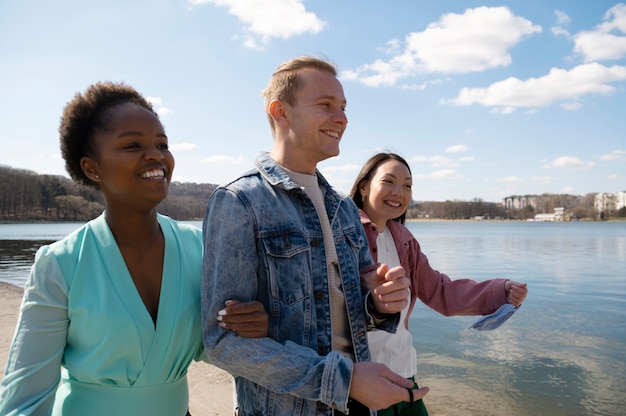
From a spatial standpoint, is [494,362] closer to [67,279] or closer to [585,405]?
[585,405]

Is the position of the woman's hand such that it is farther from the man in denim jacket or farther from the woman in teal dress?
the woman in teal dress

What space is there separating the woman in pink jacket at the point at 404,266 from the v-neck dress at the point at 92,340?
1.57 metres

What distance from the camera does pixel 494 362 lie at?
9.98 metres

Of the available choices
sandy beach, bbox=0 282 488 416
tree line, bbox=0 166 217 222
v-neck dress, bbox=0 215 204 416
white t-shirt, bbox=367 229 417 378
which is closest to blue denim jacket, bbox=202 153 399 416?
v-neck dress, bbox=0 215 204 416

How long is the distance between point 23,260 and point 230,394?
28.1m

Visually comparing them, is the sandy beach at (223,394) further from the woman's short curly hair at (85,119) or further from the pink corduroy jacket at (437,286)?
the woman's short curly hair at (85,119)

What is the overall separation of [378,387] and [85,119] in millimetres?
1815

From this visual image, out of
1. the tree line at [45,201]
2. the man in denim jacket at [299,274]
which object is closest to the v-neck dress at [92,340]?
the man in denim jacket at [299,274]

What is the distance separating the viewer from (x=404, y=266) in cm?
353

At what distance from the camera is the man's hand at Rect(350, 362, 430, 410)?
5.46ft

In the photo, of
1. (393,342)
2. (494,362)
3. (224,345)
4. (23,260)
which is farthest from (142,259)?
(23,260)

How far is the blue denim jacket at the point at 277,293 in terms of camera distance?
1756 mm

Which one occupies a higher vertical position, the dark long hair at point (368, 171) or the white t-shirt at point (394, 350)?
the dark long hair at point (368, 171)

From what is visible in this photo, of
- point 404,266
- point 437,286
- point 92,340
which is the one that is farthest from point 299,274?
point 437,286
